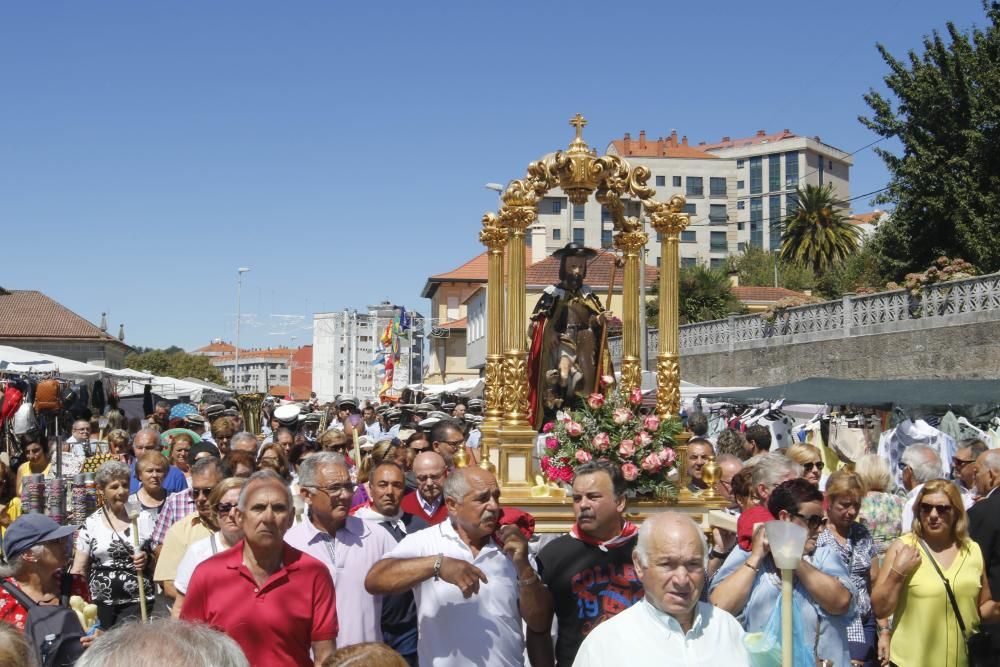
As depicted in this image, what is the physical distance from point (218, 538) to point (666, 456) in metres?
3.73

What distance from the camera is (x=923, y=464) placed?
748cm

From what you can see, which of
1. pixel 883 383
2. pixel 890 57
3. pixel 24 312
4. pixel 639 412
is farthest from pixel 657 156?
pixel 639 412

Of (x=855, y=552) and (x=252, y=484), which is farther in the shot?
(x=855, y=552)

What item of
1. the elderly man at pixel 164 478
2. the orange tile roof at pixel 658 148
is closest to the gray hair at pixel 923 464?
the elderly man at pixel 164 478

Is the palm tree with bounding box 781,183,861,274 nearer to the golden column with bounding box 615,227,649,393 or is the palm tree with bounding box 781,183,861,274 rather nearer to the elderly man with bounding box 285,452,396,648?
the golden column with bounding box 615,227,649,393

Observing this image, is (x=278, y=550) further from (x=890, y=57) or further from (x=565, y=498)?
(x=890, y=57)

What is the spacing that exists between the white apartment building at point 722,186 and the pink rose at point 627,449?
65.9 metres

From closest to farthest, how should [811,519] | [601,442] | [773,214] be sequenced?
[811,519] → [601,442] → [773,214]

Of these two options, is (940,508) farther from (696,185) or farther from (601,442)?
(696,185)

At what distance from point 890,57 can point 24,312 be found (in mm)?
46039

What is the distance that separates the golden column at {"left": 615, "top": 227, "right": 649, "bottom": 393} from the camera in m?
9.56

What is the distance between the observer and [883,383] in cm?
1443

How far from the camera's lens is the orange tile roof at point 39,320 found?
54.7 m

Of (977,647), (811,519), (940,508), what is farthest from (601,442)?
(811,519)
